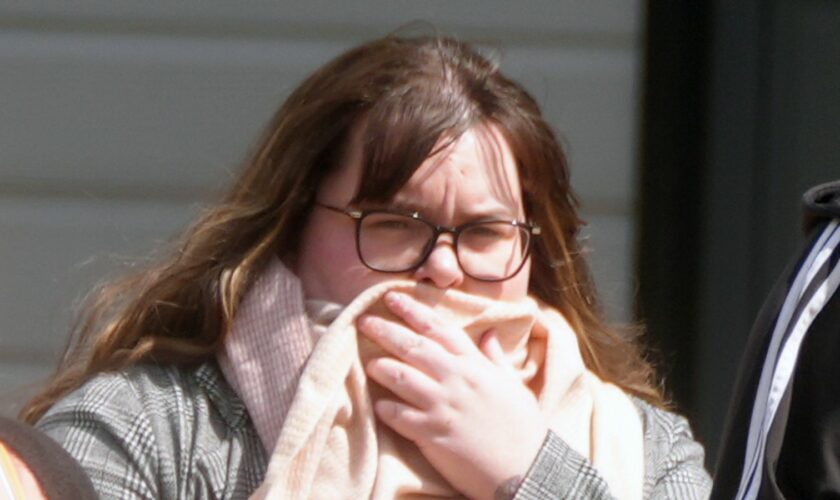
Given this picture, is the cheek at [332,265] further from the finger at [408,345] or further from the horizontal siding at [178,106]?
the horizontal siding at [178,106]

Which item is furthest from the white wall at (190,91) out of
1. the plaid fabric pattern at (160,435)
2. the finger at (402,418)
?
the finger at (402,418)

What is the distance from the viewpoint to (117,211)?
4.30 meters

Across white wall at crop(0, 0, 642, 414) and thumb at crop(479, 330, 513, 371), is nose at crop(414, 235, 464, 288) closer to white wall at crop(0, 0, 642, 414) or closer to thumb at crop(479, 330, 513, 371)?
thumb at crop(479, 330, 513, 371)

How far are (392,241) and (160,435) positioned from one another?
0.42 metres

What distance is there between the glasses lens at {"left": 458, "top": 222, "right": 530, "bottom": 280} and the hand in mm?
97

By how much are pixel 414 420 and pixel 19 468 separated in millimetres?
914

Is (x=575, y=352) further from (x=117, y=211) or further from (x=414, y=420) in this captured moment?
(x=117, y=211)

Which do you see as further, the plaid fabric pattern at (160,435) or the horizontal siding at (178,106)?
the horizontal siding at (178,106)

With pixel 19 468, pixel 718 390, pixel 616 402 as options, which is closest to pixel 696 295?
pixel 718 390

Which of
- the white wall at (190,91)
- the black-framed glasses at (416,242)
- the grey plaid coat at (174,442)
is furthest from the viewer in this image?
the white wall at (190,91)

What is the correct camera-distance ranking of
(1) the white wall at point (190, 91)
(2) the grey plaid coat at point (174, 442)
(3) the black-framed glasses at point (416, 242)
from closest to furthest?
(2) the grey plaid coat at point (174, 442)
(3) the black-framed glasses at point (416, 242)
(1) the white wall at point (190, 91)

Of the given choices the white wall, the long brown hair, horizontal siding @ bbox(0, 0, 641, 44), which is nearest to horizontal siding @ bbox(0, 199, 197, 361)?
the white wall

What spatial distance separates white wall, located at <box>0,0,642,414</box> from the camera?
13.9ft

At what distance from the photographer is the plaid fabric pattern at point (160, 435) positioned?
2.43 metres
